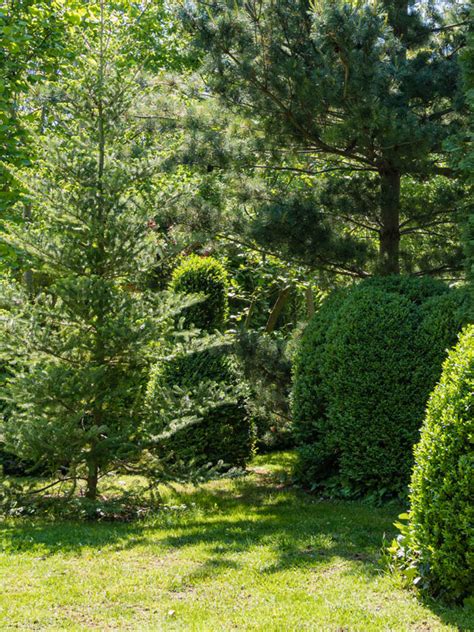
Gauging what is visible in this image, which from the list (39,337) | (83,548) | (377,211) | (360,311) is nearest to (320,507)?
(360,311)

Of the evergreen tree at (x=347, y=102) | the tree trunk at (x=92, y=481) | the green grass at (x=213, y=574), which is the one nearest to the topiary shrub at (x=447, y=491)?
the green grass at (x=213, y=574)

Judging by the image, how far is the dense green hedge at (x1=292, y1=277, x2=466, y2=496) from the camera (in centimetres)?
652

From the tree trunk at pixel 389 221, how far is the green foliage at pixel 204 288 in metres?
2.17

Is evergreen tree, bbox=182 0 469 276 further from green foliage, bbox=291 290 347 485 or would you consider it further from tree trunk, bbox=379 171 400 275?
green foliage, bbox=291 290 347 485

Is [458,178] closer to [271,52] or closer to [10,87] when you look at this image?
[271,52]

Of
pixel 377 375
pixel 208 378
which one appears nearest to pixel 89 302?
pixel 208 378

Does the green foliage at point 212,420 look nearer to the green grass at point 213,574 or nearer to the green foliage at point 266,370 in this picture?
the green foliage at point 266,370

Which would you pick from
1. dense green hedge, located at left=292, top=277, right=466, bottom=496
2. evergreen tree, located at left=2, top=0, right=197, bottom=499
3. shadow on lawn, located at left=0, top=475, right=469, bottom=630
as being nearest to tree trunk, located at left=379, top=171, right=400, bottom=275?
dense green hedge, located at left=292, top=277, right=466, bottom=496

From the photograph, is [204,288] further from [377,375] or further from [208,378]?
[377,375]

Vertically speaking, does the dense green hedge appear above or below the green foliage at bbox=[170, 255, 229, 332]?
below

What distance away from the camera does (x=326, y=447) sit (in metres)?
7.24

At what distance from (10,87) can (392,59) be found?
5.41 metres

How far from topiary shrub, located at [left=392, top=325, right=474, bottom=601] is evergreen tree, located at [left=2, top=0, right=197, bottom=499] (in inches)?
124

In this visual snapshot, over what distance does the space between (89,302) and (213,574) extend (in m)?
2.99
